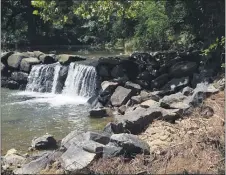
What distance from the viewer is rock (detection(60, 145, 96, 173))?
21.4ft

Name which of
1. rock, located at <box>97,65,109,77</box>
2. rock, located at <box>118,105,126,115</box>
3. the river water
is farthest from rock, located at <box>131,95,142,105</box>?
rock, located at <box>97,65,109,77</box>

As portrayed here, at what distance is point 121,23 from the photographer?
2438 cm

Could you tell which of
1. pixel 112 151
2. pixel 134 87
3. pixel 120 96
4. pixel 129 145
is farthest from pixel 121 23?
pixel 112 151

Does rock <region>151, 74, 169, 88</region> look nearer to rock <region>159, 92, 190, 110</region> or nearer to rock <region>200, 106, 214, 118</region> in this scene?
rock <region>159, 92, 190, 110</region>

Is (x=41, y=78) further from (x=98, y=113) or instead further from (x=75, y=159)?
(x=75, y=159)

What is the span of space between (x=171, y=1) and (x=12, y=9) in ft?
49.3

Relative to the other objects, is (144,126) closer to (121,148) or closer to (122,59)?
(121,148)

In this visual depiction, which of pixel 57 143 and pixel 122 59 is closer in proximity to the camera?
pixel 57 143

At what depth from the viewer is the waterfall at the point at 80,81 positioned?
15.6m

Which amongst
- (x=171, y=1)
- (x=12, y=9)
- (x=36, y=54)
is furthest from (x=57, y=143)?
(x=12, y=9)

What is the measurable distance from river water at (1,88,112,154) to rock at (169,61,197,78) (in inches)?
118

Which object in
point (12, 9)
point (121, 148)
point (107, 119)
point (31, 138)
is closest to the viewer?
point (121, 148)

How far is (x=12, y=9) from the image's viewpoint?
28125 mm

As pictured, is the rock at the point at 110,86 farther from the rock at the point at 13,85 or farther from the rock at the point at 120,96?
the rock at the point at 13,85
